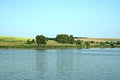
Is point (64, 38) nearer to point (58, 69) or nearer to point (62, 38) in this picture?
point (62, 38)

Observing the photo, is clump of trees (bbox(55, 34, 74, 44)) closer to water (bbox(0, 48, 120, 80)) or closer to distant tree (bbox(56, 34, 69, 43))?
distant tree (bbox(56, 34, 69, 43))

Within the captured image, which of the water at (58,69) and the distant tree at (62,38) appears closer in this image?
the water at (58,69)

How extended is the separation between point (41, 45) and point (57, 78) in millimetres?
100211

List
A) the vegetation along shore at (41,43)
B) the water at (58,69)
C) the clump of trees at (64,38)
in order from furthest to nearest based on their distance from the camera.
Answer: the clump of trees at (64,38) → the vegetation along shore at (41,43) → the water at (58,69)

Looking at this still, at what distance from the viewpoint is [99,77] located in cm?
3145

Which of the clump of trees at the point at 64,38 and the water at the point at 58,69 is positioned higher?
the clump of trees at the point at 64,38

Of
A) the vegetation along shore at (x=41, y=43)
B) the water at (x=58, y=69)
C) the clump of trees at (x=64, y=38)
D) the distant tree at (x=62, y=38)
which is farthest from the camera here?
the clump of trees at (x=64, y=38)

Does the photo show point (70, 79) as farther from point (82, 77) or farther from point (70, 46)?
point (70, 46)

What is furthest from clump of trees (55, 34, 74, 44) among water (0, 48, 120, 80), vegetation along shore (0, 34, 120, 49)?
water (0, 48, 120, 80)

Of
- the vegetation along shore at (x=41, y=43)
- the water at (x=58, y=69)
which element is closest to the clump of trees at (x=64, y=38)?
the vegetation along shore at (x=41, y=43)

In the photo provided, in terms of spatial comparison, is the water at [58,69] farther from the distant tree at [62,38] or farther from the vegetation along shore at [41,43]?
the distant tree at [62,38]

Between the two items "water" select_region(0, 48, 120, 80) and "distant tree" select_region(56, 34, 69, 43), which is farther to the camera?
"distant tree" select_region(56, 34, 69, 43)

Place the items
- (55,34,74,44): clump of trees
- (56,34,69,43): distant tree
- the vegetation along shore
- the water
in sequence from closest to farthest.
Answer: the water
the vegetation along shore
(56,34,69,43): distant tree
(55,34,74,44): clump of trees

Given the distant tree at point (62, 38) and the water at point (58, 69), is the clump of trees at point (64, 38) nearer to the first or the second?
the distant tree at point (62, 38)
